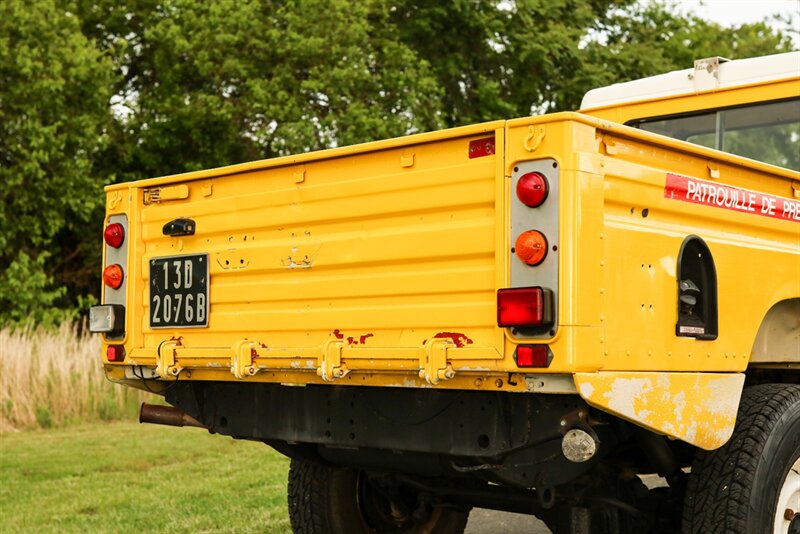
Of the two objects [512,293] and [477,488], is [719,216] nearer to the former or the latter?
[512,293]

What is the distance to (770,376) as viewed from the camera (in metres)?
5.47

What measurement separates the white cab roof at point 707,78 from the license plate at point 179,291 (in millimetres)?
2837

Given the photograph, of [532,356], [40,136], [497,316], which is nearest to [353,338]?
[497,316]

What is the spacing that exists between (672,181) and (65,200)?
19539mm

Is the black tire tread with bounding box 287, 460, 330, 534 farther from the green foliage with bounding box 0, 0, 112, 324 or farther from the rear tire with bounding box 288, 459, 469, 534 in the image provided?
the green foliage with bounding box 0, 0, 112, 324

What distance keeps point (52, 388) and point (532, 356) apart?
10.6m

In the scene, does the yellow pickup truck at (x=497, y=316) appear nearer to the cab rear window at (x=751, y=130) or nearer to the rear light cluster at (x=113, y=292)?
the rear light cluster at (x=113, y=292)

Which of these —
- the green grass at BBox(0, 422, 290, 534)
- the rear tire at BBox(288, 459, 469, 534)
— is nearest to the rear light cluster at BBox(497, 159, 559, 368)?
the rear tire at BBox(288, 459, 469, 534)

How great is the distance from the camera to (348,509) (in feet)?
18.5

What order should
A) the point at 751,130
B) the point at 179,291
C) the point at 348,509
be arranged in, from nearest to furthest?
the point at 179,291
the point at 348,509
the point at 751,130

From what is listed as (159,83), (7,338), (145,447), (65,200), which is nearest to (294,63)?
(159,83)

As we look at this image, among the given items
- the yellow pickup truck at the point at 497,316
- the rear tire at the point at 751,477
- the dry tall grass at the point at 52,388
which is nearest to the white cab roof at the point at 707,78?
the yellow pickup truck at the point at 497,316

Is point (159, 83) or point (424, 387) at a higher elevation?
point (159, 83)

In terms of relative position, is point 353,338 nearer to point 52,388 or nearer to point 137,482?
point 137,482
